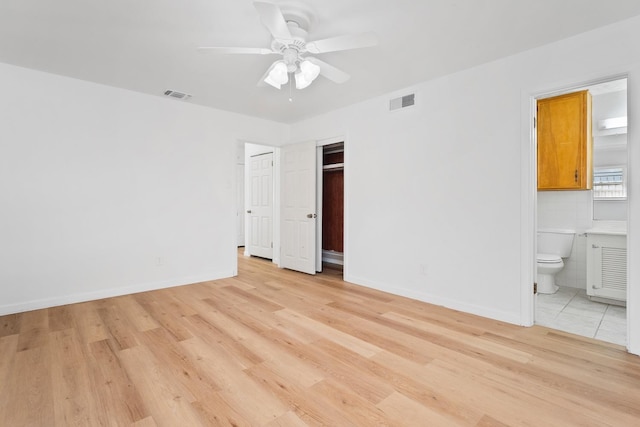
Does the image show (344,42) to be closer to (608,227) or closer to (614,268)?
(614,268)

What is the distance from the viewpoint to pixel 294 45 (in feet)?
7.20

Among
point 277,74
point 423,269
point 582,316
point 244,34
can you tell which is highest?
point 244,34

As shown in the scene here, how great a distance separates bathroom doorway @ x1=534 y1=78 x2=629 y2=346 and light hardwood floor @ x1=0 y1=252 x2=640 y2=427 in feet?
4.35

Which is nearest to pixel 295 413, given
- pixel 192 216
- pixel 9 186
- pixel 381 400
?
pixel 381 400

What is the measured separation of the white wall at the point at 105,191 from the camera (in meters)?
3.07

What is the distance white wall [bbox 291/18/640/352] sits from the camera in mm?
2451

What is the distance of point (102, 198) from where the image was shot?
11.6 feet

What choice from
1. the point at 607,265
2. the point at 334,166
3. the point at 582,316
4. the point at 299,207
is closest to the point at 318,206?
the point at 299,207

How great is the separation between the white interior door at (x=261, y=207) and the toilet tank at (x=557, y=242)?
4362mm

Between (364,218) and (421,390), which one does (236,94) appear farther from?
(421,390)

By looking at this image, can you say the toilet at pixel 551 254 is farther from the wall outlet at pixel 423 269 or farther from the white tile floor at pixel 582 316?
the wall outlet at pixel 423 269

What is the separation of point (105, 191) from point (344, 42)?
128 inches

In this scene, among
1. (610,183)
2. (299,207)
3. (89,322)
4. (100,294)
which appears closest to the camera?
(89,322)

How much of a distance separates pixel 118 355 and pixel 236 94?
3.04 meters
